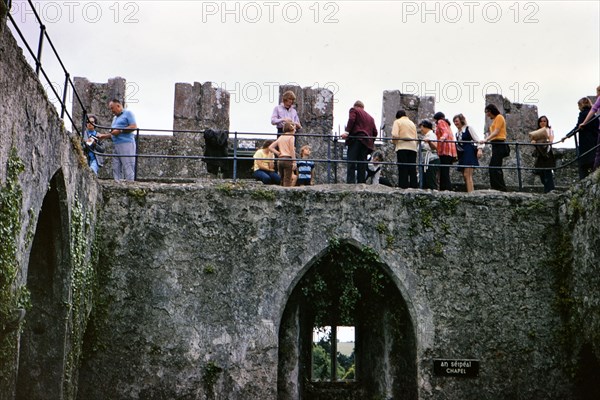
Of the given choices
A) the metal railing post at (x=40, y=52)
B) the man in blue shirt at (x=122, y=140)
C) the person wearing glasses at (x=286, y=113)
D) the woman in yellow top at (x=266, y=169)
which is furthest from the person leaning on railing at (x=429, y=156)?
the metal railing post at (x=40, y=52)

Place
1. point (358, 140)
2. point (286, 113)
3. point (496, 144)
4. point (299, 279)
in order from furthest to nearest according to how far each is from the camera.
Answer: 1. point (286, 113)
2. point (496, 144)
3. point (358, 140)
4. point (299, 279)

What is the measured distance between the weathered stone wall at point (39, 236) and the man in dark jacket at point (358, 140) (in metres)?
3.31

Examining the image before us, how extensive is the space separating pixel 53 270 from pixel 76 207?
A: 688 mm

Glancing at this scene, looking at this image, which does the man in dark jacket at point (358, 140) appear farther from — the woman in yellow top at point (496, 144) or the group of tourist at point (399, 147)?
the woman in yellow top at point (496, 144)

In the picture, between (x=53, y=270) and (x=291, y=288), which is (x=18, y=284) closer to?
(x=53, y=270)

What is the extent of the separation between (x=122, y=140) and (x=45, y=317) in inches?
131

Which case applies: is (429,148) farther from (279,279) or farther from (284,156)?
(279,279)

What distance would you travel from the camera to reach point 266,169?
1100 centimetres

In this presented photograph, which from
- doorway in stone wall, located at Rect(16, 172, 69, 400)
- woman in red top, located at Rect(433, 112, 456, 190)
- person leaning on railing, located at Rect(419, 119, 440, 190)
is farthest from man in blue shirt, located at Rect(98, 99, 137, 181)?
woman in red top, located at Rect(433, 112, 456, 190)

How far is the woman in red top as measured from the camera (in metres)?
11.4

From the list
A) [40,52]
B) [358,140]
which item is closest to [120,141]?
[358,140]

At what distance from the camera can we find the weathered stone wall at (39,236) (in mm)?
6332

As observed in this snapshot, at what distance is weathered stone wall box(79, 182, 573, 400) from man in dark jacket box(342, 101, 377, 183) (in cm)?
69

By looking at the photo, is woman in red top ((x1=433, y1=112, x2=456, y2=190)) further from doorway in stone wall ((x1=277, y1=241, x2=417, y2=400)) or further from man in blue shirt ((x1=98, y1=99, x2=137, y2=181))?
man in blue shirt ((x1=98, y1=99, x2=137, y2=181))
